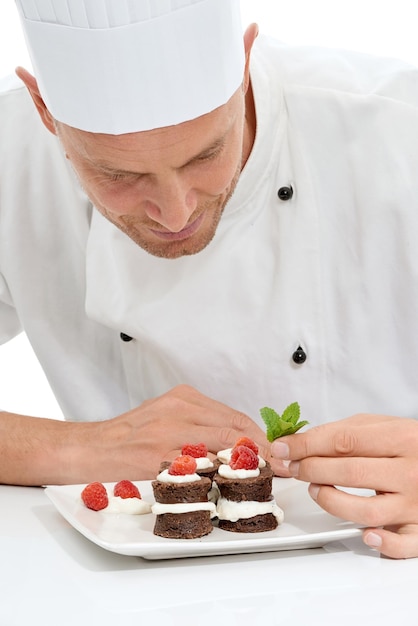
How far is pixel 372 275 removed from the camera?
242 cm

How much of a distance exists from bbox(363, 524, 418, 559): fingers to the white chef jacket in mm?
854

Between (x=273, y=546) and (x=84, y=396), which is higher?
(x=84, y=396)

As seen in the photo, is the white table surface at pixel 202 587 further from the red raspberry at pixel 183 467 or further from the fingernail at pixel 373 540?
the red raspberry at pixel 183 467

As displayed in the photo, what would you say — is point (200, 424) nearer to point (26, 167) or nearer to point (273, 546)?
point (273, 546)

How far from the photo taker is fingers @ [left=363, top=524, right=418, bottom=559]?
160 cm

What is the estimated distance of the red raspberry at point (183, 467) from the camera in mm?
1757

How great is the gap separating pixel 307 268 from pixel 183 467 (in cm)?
83

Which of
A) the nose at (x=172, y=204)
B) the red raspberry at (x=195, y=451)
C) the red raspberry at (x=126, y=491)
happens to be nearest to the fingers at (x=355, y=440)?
the red raspberry at (x=195, y=451)

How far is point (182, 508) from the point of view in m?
1.69

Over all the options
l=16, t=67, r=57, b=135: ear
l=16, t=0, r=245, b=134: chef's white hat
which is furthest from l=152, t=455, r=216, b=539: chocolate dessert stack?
l=16, t=67, r=57, b=135: ear

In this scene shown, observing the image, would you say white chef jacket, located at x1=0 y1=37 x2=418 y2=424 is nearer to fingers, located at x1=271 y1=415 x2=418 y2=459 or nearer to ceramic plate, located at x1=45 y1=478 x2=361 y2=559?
ceramic plate, located at x1=45 y1=478 x2=361 y2=559

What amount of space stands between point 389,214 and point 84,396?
3.27ft

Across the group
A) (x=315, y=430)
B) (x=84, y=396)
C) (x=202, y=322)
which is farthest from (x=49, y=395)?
(x=315, y=430)

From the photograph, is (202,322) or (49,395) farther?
(49,395)
